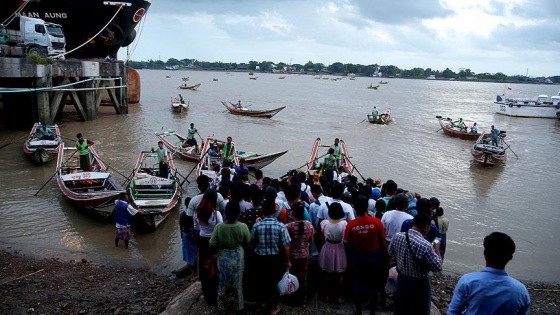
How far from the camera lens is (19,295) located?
618 cm

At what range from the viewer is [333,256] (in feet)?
16.0

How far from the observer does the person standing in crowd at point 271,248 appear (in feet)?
14.8

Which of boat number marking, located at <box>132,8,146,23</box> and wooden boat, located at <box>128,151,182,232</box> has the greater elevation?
boat number marking, located at <box>132,8,146,23</box>

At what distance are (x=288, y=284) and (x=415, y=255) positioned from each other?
144 cm

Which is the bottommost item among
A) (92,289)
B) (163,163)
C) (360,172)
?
(360,172)

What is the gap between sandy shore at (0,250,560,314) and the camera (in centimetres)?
588

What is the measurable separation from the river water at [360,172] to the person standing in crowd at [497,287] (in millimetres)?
6436

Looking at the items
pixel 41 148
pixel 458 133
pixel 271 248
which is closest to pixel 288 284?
pixel 271 248

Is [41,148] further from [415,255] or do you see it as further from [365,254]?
[415,255]

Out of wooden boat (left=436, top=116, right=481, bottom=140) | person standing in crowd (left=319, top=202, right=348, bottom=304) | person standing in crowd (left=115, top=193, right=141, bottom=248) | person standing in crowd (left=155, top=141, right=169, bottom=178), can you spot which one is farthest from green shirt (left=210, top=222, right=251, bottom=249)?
wooden boat (left=436, top=116, right=481, bottom=140)

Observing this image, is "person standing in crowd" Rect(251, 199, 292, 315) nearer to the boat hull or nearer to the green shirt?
the green shirt

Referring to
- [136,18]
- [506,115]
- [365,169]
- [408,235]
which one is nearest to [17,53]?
[136,18]

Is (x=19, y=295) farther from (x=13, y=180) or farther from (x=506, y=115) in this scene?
(x=506, y=115)

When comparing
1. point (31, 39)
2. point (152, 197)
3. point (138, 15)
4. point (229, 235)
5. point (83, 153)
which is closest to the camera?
point (229, 235)
